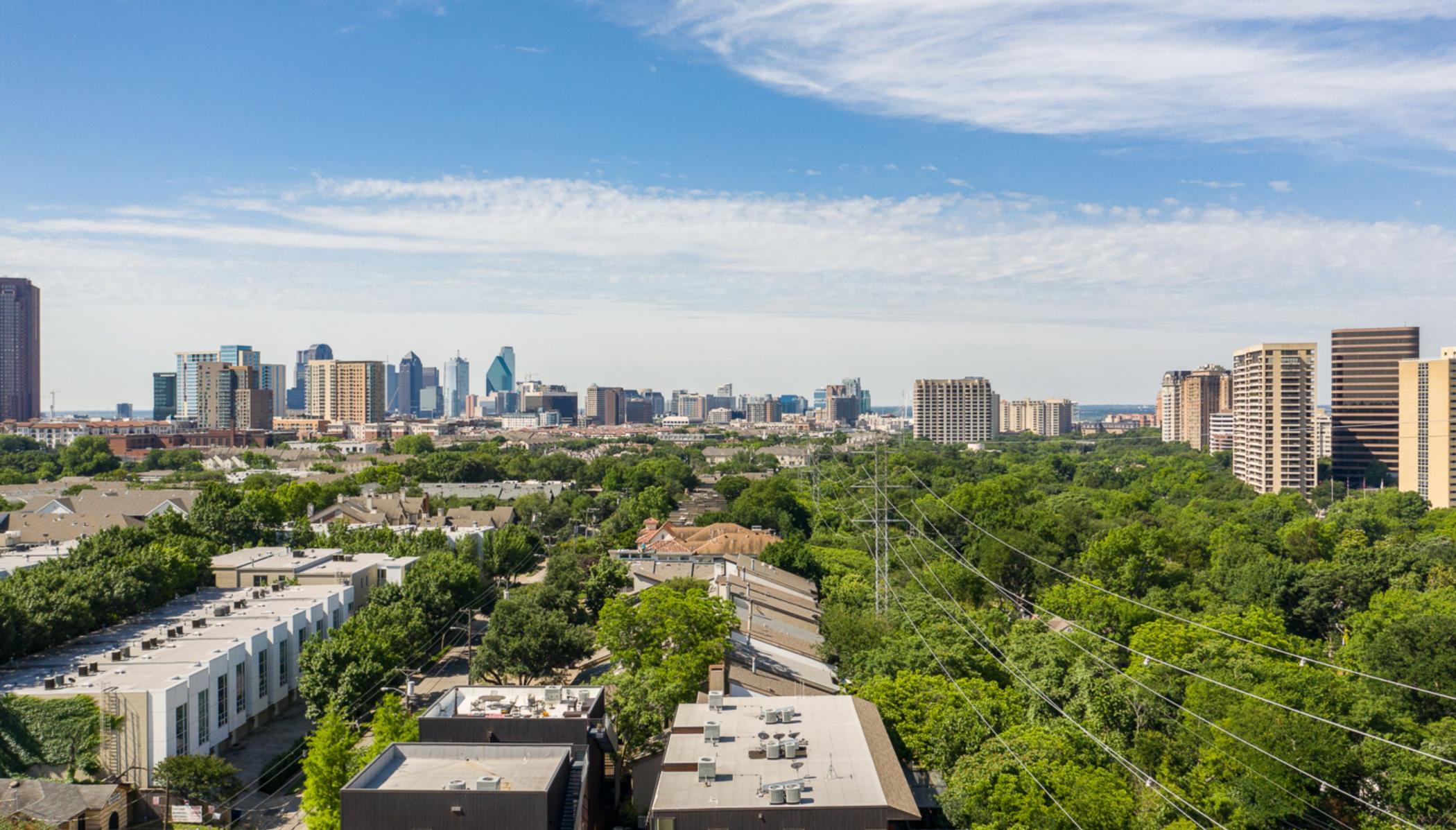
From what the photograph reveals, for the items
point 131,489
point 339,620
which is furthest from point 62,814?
point 131,489

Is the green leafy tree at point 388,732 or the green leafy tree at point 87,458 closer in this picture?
the green leafy tree at point 388,732

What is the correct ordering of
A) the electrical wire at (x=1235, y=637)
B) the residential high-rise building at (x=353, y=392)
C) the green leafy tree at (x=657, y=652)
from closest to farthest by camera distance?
the electrical wire at (x=1235, y=637) < the green leafy tree at (x=657, y=652) < the residential high-rise building at (x=353, y=392)

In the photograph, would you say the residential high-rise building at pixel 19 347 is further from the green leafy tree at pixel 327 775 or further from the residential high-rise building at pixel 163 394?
the green leafy tree at pixel 327 775

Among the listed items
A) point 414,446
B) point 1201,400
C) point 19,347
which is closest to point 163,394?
point 19,347

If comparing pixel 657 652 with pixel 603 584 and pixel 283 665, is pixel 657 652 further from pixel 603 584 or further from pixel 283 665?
pixel 283 665

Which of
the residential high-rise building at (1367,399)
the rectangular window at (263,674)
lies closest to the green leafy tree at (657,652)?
the rectangular window at (263,674)
